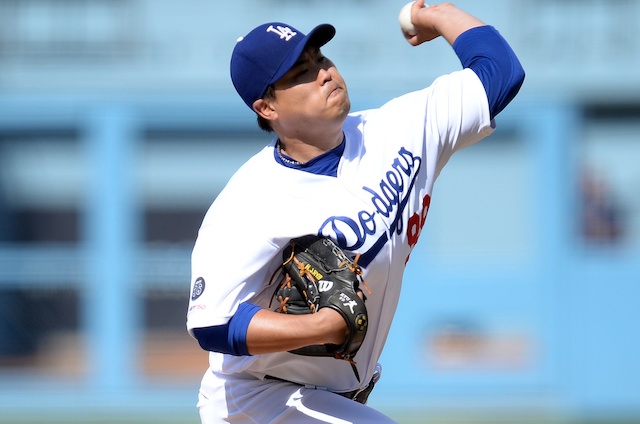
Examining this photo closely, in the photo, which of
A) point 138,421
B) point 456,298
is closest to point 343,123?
point 138,421

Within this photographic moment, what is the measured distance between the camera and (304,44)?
3.34 m

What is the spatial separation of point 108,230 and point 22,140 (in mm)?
4161

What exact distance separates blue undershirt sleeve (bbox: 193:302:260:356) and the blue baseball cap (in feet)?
2.31

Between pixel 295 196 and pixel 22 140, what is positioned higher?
pixel 22 140

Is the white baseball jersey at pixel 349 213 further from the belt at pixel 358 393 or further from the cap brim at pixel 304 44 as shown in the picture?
the cap brim at pixel 304 44

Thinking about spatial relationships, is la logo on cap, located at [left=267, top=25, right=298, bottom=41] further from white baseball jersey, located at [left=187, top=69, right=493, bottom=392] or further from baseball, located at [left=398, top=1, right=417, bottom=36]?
baseball, located at [left=398, top=1, right=417, bottom=36]

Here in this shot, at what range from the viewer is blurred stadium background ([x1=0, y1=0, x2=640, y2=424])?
1051 centimetres

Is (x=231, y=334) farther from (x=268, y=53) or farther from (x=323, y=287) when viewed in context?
(x=268, y=53)

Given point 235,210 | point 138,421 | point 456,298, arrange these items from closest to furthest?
point 235,210
point 138,421
point 456,298

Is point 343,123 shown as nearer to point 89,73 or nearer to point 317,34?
point 317,34

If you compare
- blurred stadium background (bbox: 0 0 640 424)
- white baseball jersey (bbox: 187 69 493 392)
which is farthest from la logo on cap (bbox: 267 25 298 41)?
blurred stadium background (bbox: 0 0 640 424)

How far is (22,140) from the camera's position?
589 inches

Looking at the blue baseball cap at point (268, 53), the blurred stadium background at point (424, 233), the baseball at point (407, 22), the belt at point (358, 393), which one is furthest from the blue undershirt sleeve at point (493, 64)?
the blurred stadium background at point (424, 233)

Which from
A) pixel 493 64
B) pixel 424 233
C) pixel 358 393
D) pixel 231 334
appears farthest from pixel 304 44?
pixel 424 233
